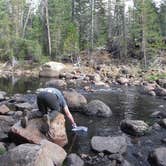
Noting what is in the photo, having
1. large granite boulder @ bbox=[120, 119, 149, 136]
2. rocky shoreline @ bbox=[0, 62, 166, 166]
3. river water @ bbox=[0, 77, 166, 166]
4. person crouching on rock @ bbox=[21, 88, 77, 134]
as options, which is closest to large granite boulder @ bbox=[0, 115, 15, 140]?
rocky shoreline @ bbox=[0, 62, 166, 166]

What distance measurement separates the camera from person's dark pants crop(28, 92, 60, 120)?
10.8m

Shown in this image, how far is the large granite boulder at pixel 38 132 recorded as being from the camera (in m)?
10.4

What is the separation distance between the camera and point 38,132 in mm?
10664

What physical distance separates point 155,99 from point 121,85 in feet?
26.2

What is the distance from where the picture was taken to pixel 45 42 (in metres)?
45.3

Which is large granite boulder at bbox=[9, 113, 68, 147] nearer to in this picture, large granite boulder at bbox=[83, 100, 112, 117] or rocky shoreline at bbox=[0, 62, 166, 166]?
rocky shoreline at bbox=[0, 62, 166, 166]

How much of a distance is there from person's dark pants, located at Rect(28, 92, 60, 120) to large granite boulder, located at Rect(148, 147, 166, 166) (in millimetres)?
3018

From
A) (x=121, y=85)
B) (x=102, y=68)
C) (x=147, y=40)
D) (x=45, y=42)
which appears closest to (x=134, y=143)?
(x=121, y=85)

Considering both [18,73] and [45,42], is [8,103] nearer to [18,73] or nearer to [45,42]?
[18,73]

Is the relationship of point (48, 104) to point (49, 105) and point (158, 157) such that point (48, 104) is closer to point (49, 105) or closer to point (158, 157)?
point (49, 105)

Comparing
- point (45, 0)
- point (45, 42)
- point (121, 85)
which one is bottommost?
point (121, 85)

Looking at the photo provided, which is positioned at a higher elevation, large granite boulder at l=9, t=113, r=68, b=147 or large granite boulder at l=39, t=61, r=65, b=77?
large granite boulder at l=9, t=113, r=68, b=147

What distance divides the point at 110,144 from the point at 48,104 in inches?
84.8

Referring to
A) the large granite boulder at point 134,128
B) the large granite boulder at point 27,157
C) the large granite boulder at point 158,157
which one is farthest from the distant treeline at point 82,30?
the large granite boulder at point 27,157
